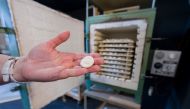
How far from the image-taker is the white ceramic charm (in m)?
0.65

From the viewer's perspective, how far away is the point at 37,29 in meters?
0.67

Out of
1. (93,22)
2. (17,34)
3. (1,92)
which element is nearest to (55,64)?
(17,34)

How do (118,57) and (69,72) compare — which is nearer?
(69,72)

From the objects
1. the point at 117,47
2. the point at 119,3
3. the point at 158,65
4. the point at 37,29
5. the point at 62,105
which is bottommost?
the point at 62,105

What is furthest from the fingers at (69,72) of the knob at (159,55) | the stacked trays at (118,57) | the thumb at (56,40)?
the knob at (159,55)

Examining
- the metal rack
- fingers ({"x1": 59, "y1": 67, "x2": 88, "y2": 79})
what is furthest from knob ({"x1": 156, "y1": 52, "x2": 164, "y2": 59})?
fingers ({"x1": 59, "y1": 67, "x2": 88, "y2": 79})

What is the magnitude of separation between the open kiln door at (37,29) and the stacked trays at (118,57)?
1.23ft

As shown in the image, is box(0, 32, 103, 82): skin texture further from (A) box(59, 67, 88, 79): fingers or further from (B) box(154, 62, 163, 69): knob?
(B) box(154, 62, 163, 69): knob

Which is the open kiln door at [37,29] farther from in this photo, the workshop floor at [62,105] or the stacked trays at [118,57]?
the workshop floor at [62,105]

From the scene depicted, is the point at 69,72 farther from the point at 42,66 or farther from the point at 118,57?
the point at 118,57

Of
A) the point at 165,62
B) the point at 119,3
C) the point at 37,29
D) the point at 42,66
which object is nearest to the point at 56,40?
the point at 42,66

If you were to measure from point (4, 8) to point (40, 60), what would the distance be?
0.34 m

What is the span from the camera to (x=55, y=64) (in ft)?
1.76

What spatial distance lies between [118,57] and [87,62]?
36cm
